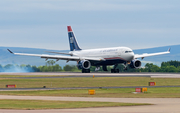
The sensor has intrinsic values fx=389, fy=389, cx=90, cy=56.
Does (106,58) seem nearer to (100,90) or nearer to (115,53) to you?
(115,53)

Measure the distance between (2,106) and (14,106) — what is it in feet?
3.03

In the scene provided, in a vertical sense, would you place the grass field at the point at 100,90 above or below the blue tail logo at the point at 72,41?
below

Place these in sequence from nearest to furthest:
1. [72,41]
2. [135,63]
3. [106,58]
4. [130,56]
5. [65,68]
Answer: [130,56], [135,63], [106,58], [65,68], [72,41]

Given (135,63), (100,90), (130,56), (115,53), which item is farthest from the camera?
(135,63)

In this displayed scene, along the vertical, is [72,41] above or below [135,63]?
above

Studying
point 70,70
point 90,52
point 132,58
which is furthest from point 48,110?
point 70,70

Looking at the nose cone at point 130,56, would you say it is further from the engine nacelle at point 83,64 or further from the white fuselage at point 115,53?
the engine nacelle at point 83,64

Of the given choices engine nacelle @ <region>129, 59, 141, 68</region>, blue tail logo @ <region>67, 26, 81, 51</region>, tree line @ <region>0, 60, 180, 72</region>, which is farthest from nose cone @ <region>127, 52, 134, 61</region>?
blue tail logo @ <region>67, 26, 81, 51</region>

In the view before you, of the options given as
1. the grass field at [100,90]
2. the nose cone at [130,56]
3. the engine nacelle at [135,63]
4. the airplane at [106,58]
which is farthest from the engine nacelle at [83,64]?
the grass field at [100,90]

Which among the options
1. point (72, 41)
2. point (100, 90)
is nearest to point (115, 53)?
point (72, 41)

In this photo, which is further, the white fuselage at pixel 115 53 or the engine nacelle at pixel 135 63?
the engine nacelle at pixel 135 63

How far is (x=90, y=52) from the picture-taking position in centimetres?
10944

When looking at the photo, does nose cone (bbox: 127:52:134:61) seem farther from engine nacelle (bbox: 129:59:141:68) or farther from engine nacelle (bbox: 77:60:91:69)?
engine nacelle (bbox: 77:60:91:69)

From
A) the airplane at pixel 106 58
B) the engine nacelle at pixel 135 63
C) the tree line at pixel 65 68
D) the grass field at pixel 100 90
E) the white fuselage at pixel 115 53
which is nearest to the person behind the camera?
the grass field at pixel 100 90
